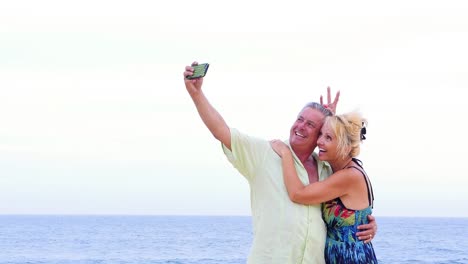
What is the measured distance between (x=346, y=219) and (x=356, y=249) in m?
0.20

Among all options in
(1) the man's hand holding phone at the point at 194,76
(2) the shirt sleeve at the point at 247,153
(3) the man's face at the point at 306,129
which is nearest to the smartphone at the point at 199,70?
(1) the man's hand holding phone at the point at 194,76

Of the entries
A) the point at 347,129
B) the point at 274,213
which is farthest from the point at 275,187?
the point at 347,129

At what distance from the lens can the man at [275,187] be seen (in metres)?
5.18

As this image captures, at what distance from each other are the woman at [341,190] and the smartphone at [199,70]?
2.52ft

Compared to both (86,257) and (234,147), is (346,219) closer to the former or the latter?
(234,147)

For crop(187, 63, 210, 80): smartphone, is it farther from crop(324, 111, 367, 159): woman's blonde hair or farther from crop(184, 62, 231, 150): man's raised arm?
crop(324, 111, 367, 159): woman's blonde hair

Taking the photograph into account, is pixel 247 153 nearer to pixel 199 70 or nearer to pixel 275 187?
pixel 275 187

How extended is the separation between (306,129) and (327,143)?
0.71 feet

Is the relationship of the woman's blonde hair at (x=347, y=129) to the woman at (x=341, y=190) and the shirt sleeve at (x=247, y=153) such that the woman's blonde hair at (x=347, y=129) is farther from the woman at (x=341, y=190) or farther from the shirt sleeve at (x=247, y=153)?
the shirt sleeve at (x=247, y=153)

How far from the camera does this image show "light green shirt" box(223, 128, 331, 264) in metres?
5.18

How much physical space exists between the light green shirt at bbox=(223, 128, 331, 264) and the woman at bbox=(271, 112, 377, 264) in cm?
7

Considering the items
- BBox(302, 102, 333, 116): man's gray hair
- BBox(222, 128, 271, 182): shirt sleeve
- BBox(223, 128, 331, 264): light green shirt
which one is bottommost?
BBox(223, 128, 331, 264): light green shirt

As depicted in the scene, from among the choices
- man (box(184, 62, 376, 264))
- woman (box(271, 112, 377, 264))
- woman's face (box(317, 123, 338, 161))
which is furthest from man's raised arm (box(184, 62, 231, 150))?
woman's face (box(317, 123, 338, 161))

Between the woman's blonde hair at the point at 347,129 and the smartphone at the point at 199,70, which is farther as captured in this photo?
the woman's blonde hair at the point at 347,129
